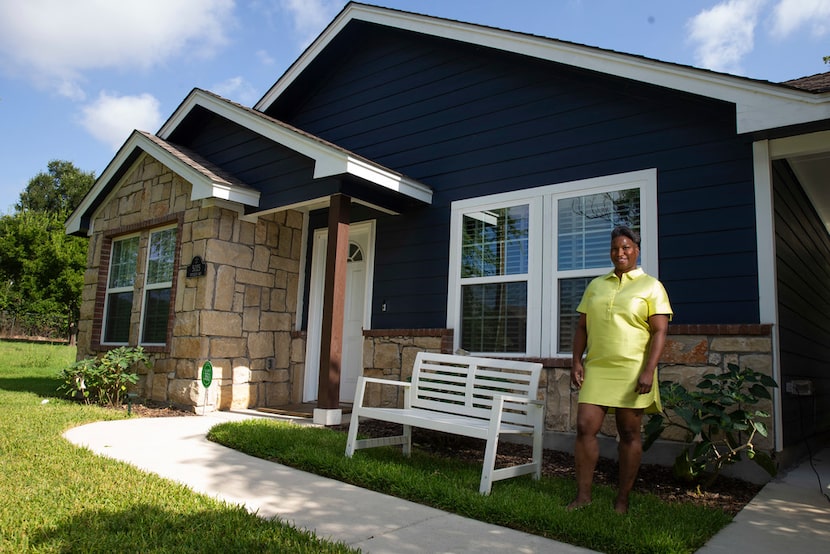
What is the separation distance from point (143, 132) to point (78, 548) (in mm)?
6864

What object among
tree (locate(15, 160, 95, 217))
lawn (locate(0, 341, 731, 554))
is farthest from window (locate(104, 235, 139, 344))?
tree (locate(15, 160, 95, 217))

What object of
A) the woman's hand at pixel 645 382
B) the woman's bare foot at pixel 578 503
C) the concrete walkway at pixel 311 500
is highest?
the woman's hand at pixel 645 382

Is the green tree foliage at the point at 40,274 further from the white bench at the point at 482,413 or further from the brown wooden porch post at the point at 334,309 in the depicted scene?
the white bench at the point at 482,413

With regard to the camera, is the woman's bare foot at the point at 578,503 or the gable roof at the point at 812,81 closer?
the woman's bare foot at the point at 578,503

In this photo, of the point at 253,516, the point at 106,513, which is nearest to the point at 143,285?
the point at 106,513

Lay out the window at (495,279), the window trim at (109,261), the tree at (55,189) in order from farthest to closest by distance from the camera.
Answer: the tree at (55,189), the window trim at (109,261), the window at (495,279)

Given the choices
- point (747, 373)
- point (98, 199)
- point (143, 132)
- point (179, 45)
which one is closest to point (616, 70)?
point (747, 373)

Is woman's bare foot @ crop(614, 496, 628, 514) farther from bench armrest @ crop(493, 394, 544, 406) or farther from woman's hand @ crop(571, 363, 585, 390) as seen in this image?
bench armrest @ crop(493, 394, 544, 406)

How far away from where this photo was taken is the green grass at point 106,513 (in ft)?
8.59

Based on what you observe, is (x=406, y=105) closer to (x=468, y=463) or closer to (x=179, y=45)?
(x=468, y=463)

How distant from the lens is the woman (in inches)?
131

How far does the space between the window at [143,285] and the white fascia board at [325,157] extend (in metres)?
1.81

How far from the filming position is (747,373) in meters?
4.00

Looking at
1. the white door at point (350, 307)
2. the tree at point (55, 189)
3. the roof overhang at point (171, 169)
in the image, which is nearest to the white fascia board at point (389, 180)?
the white door at point (350, 307)
